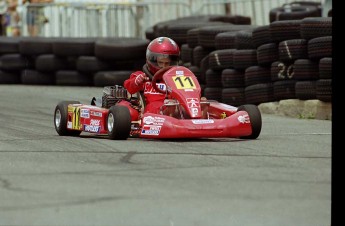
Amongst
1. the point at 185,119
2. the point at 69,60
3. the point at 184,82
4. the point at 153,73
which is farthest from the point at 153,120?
the point at 69,60

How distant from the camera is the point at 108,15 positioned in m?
20.2

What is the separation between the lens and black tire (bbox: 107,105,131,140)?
30.3 ft

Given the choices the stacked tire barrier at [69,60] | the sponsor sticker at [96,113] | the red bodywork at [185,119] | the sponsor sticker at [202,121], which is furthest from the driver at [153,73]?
the stacked tire barrier at [69,60]

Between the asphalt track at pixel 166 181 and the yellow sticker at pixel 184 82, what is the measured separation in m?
0.49

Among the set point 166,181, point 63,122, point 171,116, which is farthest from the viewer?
point 63,122

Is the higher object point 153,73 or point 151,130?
point 153,73

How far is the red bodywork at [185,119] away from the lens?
361 inches

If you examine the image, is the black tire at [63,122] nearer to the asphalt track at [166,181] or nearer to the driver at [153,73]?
the asphalt track at [166,181]

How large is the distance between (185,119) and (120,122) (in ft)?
1.86

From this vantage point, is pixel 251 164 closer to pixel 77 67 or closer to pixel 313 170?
pixel 313 170

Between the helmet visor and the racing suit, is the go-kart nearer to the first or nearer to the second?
the racing suit

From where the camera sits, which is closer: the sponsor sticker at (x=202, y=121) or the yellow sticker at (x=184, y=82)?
the sponsor sticker at (x=202, y=121)

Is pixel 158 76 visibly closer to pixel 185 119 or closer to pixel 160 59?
pixel 160 59
